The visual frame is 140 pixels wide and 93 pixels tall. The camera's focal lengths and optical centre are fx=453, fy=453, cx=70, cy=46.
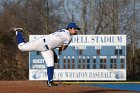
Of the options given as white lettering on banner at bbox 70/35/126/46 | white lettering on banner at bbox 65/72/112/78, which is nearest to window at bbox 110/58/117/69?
white lettering on banner at bbox 65/72/112/78

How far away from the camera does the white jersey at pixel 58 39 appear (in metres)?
9.23

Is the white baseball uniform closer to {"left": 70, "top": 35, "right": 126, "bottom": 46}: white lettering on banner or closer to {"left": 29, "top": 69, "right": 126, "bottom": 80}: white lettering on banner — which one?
{"left": 70, "top": 35, "right": 126, "bottom": 46}: white lettering on banner

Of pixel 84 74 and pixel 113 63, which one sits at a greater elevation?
pixel 113 63

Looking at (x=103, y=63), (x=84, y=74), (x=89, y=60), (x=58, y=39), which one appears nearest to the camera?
(x=58, y=39)

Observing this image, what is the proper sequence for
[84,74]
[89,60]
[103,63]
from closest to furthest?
1. [89,60]
2. [103,63]
3. [84,74]

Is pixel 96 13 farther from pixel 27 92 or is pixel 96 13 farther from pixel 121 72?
pixel 27 92

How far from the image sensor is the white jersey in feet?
30.3

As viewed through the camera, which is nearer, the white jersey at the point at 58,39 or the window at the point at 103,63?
the white jersey at the point at 58,39

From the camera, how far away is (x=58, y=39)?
9.25 m

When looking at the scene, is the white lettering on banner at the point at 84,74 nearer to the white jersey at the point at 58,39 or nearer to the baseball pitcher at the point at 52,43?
the baseball pitcher at the point at 52,43

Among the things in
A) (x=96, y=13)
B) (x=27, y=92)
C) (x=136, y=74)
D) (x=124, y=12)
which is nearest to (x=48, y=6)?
(x=96, y=13)

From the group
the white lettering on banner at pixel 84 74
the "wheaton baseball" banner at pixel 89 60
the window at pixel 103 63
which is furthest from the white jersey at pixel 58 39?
the white lettering on banner at pixel 84 74

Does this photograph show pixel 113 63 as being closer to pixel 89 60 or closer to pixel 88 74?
pixel 89 60

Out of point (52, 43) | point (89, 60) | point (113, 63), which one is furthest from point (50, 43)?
point (113, 63)
